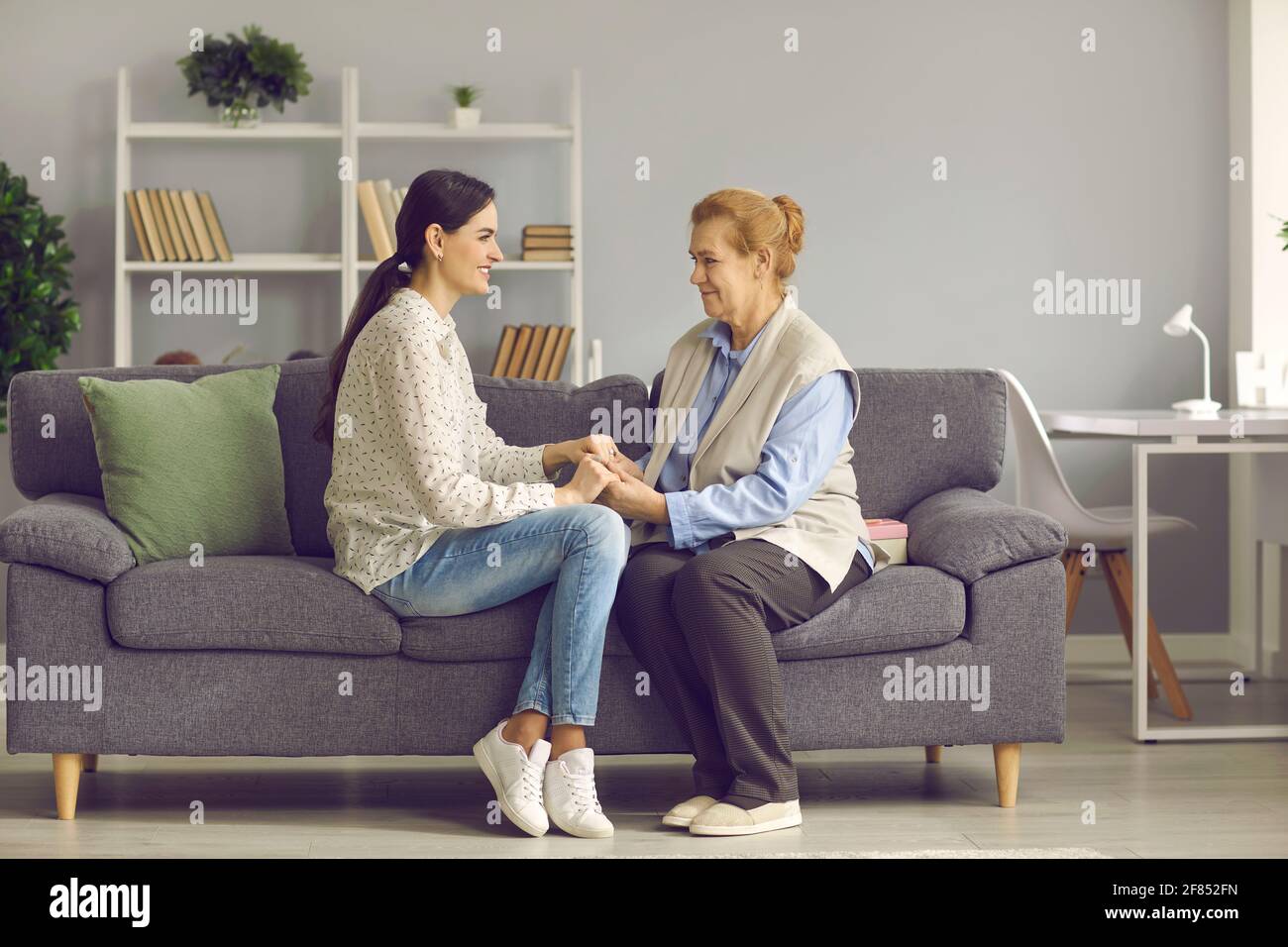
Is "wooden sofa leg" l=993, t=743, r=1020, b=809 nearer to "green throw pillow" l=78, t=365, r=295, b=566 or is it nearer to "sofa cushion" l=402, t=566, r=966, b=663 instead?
"sofa cushion" l=402, t=566, r=966, b=663

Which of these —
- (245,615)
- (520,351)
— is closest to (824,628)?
(245,615)

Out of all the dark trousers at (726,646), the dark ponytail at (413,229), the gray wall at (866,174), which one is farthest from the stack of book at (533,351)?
the dark trousers at (726,646)

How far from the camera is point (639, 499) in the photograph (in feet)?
8.93

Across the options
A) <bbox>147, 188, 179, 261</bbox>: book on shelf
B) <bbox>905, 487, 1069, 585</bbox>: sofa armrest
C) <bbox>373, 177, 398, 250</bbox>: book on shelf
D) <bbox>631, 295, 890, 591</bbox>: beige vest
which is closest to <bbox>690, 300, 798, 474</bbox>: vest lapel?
<bbox>631, 295, 890, 591</bbox>: beige vest

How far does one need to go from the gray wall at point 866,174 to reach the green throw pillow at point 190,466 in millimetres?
1719

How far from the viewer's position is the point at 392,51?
15.3ft

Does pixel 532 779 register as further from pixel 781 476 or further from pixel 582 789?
pixel 781 476

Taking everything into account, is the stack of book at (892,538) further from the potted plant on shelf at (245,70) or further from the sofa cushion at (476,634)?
the potted plant on shelf at (245,70)

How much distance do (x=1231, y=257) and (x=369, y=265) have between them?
2.74m

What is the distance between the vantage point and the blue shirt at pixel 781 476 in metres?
2.68

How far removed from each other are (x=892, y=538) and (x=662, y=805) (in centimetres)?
70

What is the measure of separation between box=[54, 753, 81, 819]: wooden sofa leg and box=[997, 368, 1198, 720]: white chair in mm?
2380

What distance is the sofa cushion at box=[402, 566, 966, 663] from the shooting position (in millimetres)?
2688
